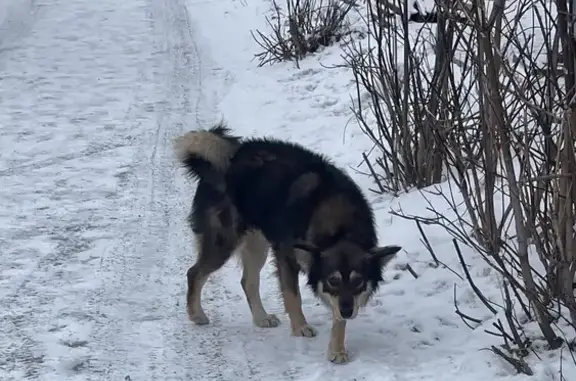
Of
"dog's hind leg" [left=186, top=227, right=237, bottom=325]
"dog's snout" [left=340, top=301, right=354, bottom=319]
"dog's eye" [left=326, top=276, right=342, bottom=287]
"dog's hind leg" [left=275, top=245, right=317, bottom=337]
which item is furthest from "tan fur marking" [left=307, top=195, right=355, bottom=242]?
"dog's hind leg" [left=186, top=227, right=237, bottom=325]

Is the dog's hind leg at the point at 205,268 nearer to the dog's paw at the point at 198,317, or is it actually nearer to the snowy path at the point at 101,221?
the dog's paw at the point at 198,317

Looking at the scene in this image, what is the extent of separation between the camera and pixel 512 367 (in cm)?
515

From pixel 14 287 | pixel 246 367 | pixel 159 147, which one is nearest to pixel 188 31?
pixel 159 147

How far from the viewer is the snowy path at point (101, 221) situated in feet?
18.6

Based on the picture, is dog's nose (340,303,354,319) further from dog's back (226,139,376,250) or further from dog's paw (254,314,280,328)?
dog's paw (254,314,280,328)

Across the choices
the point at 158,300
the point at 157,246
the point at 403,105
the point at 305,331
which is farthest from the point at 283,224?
the point at 403,105

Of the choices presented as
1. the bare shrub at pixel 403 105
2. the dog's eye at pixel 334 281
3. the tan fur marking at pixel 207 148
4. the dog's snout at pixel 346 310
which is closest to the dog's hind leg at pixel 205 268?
the tan fur marking at pixel 207 148

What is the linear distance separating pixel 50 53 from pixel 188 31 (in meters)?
2.55

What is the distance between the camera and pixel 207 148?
6.13 m

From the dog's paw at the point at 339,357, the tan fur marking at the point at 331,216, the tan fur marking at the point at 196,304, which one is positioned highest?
the tan fur marking at the point at 331,216

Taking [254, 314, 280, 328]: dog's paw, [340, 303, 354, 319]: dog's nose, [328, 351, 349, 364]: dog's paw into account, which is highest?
[340, 303, 354, 319]: dog's nose

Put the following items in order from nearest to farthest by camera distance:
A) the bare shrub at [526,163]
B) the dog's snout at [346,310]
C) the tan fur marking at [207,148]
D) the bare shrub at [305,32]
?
the bare shrub at [526,163], the dog's snout at [346,310], the tan fur marking at [207,148], the bare shrub at [305,32]

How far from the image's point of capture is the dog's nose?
17.4 feet

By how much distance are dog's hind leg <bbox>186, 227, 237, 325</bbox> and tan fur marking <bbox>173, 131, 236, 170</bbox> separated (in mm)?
480
